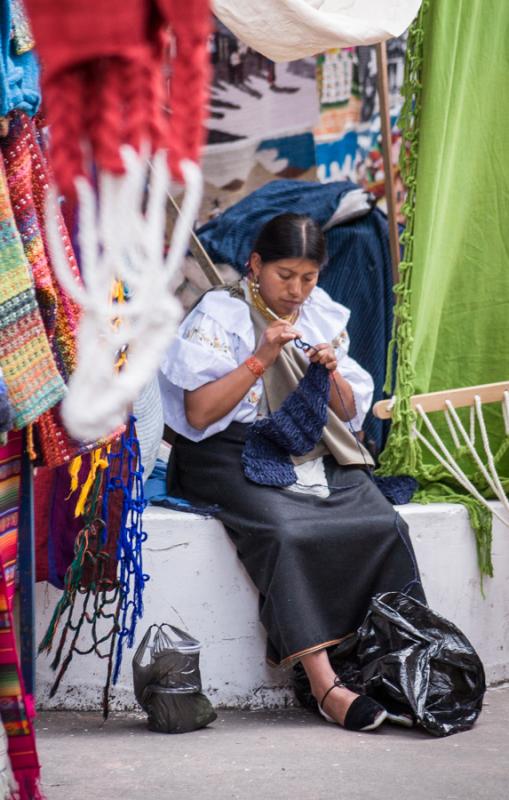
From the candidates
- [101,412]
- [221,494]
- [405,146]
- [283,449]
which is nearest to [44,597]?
[221,494]

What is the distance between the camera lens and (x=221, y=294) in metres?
4.05

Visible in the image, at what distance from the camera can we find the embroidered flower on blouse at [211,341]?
153 inches

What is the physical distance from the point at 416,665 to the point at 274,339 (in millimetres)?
1133

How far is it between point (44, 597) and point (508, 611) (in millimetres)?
1759

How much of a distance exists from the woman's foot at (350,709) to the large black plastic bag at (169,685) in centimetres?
38

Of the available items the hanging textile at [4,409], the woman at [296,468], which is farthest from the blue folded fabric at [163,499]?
the hanging textile at [4,409]

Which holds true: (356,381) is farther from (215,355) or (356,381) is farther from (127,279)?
(127,279)

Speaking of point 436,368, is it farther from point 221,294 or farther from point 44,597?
point 44,597

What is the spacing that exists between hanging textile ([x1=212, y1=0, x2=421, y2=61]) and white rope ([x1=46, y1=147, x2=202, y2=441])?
2.05 metres

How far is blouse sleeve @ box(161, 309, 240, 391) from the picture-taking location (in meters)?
3.82

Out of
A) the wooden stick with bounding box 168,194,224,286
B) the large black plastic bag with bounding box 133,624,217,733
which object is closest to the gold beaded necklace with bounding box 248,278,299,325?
the wooden stick with bounding box 168,194,224,286

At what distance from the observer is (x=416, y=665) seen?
3586 millimetres

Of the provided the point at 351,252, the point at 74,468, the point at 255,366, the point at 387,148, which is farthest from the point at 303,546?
the point at 387,148

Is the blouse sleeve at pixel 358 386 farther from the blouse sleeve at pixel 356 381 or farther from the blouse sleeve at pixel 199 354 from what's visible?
the blouse sleeve at pixel 199 354
